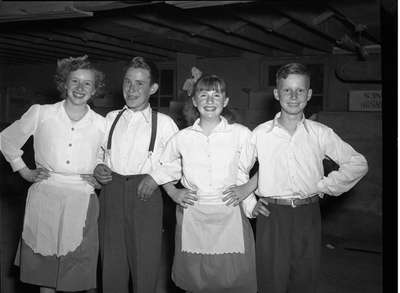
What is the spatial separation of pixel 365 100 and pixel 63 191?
6.86 m

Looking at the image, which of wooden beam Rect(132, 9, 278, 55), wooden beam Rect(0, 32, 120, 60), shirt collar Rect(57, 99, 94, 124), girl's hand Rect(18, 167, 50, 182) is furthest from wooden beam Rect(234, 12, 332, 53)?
wooden beam Rect(0, 32, 120, 60)

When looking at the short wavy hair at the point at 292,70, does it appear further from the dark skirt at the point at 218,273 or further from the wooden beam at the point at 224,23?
the wooden beam at the point at 224,23

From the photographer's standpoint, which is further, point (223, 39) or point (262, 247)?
point (223, 39)

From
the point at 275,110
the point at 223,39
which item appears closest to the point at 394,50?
the point at 223,39

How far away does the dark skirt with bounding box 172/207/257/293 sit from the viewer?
8.63 feet

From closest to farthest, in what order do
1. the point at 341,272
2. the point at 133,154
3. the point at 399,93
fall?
the point at 399,93 < the point at 133,154 < the point at 341,272

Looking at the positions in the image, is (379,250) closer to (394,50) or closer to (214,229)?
(214,229)

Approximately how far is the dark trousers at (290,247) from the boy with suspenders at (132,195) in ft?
2.32

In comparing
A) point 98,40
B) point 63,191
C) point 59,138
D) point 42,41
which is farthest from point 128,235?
point 42,41

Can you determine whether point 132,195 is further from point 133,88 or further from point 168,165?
point 133,88

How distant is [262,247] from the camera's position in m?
2.72

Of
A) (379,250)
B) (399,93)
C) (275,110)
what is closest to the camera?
(399,93)

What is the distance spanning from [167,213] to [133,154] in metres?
3.58

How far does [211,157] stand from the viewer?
2.66m
